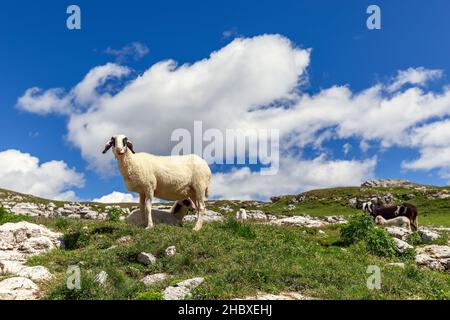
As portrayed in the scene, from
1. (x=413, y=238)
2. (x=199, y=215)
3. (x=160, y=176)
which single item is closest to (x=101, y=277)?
(x=199, y=215)

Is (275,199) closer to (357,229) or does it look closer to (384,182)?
(384,182)

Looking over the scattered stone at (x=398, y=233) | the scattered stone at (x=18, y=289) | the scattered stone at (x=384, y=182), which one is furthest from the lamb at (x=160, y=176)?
the scattered stone at (x=384, y=182)

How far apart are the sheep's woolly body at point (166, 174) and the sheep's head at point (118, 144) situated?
48 centimetres

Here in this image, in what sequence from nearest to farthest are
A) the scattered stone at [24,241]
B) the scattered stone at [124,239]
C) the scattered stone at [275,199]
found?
the scattered stone at [24,241] < the scattered stone at [124,239] < the scattered stone at [275,199]

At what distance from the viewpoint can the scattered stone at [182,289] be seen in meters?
12.7

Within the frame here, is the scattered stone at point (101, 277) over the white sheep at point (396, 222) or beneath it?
beneath

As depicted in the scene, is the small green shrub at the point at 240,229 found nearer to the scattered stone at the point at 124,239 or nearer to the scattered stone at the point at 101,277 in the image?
the scattered stone at the point at 124,239

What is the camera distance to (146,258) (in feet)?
56.1

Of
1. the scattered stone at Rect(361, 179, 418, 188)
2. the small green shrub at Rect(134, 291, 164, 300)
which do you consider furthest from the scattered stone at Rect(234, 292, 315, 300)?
the scattered stone at Rect(361, 179, 418, 188)

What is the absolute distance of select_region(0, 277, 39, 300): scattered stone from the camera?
1350cm

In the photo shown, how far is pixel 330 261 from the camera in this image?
1745 centimetres

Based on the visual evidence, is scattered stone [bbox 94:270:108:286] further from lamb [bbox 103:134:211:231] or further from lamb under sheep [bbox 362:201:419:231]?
lamb under sheep [bbox 362:201:419:231]
